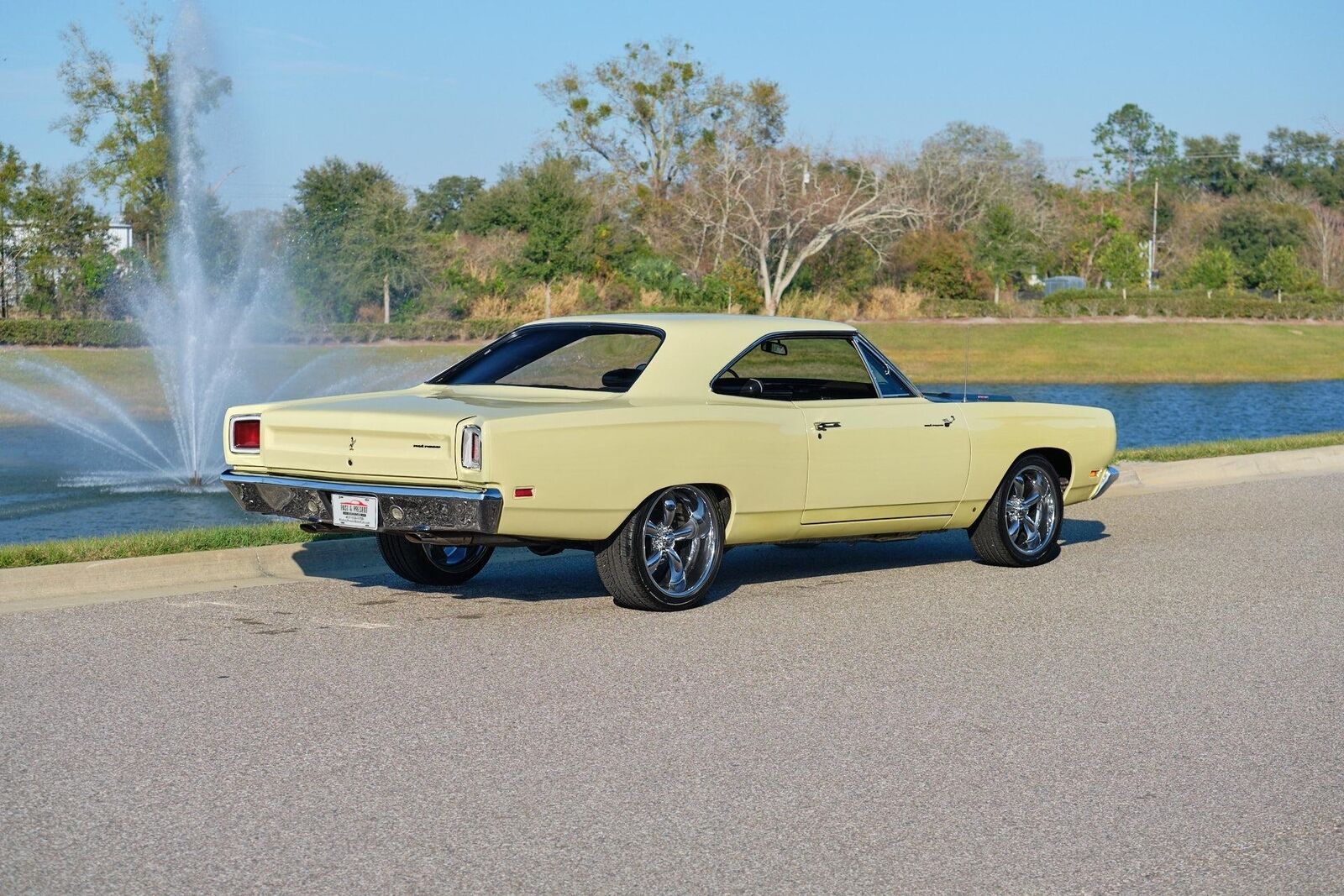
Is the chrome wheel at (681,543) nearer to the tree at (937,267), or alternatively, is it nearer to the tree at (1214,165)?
the tree at (937,267)

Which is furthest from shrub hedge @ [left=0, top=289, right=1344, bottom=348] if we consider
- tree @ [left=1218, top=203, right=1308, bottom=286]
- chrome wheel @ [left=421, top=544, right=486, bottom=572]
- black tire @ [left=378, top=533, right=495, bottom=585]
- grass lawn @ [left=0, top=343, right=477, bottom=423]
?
chrome wheel @ [left=421, top=544, right=486, bottom=572]

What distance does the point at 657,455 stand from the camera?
8.60 metres

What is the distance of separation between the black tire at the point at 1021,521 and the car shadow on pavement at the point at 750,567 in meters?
0.53

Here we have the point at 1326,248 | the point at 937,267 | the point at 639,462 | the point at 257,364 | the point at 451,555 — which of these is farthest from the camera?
the point at 1326,248

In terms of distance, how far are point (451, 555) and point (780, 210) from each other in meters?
48.4

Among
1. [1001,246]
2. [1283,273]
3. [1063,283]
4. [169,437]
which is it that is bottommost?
[169,437]

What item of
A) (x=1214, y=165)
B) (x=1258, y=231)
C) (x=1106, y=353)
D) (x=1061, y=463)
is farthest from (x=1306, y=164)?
(x=1061, y=463)

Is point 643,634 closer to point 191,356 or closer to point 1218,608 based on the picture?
point 1218,608

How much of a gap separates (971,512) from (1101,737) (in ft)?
13.4

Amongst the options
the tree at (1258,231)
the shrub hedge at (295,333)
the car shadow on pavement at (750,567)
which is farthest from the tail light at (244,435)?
the tree at (1258,231)

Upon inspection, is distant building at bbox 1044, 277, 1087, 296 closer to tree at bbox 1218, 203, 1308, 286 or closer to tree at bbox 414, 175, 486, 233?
tree at bbox 1218, 203, 1308, 286

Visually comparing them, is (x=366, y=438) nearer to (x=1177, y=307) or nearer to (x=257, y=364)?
(x=257, y=364)

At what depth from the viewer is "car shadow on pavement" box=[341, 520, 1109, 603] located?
9.67 metres

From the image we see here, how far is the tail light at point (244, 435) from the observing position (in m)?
8.80
